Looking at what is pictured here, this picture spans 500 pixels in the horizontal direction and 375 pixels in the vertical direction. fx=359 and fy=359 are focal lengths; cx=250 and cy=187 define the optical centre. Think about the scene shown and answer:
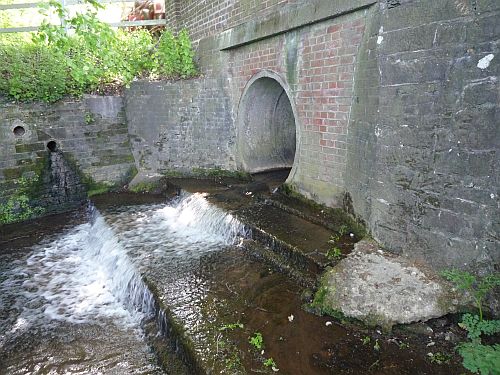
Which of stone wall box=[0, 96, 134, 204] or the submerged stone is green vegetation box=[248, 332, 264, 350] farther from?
stone wall box=[0, 96, 134, 204]

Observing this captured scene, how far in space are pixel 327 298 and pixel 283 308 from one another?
18.0 inches

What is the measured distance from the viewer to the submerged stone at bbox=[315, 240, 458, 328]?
324cm

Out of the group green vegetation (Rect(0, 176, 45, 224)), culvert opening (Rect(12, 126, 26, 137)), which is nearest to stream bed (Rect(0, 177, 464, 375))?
green vegetation (Rect(0, 176, 45, 224))

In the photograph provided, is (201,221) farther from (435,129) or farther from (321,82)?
(435,129)

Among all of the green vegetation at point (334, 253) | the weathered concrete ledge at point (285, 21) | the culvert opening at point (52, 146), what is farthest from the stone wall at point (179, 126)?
the green vegetation at point (334, 253)

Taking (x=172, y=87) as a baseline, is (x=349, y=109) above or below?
below

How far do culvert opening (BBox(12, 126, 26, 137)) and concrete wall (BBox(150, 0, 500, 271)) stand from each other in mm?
4931

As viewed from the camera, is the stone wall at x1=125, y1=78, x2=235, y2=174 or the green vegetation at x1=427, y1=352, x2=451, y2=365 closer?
the green vegetation at x1=427, y1=352, x2=451, y2=365

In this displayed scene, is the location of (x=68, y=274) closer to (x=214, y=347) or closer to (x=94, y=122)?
(x=214, y=347)

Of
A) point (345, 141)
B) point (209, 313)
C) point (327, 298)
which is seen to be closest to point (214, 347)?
point (209, 313)

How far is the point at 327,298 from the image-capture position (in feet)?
11.6

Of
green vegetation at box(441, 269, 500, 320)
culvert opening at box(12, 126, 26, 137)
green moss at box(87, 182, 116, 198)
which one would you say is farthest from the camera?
green moss at box(87, 182, 116, 198)

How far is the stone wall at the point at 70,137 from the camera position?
6898 millimetres

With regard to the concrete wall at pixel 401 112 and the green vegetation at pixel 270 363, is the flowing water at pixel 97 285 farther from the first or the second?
the concrete wall at pixel 401 112
